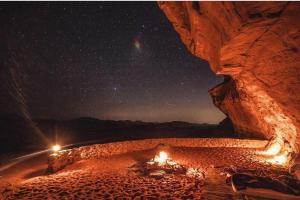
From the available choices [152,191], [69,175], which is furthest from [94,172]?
[152,191]

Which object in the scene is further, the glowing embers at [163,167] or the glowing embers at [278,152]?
the glowing embers at [278,152]

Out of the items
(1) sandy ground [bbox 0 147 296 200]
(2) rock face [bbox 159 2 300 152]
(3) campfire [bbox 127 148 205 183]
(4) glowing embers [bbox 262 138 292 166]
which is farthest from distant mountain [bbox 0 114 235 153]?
(3) campfire [bbox 127 148 205 183]

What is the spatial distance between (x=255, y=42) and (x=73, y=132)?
34328 mm

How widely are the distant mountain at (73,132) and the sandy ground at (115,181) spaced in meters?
11.7

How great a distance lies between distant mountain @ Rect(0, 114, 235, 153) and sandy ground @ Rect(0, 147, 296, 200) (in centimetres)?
Answer: 1166

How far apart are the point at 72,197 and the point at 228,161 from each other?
757 centimetres

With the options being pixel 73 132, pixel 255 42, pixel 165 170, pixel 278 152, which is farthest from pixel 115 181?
pixel 73 132

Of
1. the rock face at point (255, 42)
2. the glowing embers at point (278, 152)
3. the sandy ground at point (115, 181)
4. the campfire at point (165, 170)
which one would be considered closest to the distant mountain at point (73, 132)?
the glowing embers at point (278, 152)

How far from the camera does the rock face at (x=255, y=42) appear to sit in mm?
A: 4711

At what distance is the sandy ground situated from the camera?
6.32m

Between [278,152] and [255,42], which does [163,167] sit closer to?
[255,42]

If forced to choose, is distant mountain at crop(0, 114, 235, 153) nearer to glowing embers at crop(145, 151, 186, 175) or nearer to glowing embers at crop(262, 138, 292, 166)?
glowing embers at crop(262, 138, 292, 166)

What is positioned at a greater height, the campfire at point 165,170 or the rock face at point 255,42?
the rock face at point 255,42

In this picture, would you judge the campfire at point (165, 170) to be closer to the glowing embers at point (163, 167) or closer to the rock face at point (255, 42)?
the glowing embers at point (163, 167)
